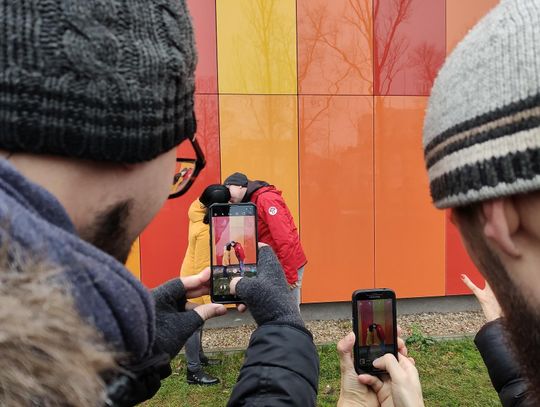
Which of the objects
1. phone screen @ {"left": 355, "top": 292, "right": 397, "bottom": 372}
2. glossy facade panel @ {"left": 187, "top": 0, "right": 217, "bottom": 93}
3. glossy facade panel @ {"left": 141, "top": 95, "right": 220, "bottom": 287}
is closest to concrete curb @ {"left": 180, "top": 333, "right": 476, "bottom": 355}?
glossy facade panel @ {"left": 141, "top": 95, "right": 220, "bottom": 287}

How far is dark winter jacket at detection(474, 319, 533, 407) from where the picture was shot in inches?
64.3

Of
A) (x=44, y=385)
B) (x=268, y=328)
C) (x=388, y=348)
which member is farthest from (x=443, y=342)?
(x=44, y=385)

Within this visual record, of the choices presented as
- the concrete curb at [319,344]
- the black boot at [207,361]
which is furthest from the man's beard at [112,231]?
the concrete curb at [319,344]

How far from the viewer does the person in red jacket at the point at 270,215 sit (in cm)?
449

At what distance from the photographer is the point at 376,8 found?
567 cm

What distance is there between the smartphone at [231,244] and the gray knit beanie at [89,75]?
59.0 inches

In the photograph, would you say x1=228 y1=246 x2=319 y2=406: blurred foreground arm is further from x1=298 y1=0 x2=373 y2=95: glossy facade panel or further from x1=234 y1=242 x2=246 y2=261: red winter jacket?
x1=298 y1=0 x2=373 y2=95: glossy facade panel

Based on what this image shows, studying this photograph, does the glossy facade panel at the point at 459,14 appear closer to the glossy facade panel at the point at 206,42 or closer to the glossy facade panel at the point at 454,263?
the glossy facade panel at the point at 454,263

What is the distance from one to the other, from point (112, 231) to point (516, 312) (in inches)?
31.8

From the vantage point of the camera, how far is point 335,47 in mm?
5645

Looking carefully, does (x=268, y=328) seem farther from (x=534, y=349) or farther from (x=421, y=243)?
(x=421, y=243)

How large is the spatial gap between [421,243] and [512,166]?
5372mm

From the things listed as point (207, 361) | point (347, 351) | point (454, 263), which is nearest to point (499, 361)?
point (347, 351)

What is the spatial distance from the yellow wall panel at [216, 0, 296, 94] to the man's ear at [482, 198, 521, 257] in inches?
192
